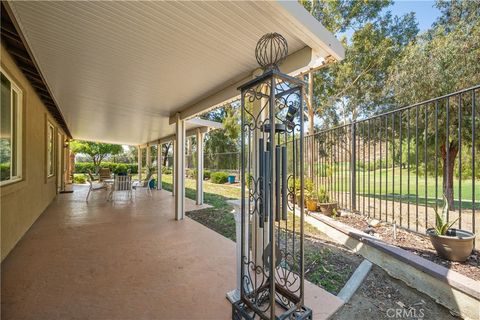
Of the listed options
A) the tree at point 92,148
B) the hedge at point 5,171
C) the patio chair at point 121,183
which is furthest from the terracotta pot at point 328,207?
the tree at point 92,148

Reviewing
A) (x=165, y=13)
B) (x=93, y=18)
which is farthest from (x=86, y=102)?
(x=165, y=13)

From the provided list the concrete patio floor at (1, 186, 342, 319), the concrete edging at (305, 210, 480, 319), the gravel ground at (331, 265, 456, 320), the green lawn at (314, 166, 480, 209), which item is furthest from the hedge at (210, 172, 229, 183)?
the gravel ground at (331, 265, 456, 320)

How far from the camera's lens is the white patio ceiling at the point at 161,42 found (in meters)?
1.78

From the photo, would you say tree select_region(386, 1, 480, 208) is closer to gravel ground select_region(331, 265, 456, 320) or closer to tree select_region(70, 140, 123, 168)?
gravel ground select_region(331, 265, 456, 320)

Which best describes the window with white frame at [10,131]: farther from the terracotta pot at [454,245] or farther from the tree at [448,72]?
the tree at [448,72]

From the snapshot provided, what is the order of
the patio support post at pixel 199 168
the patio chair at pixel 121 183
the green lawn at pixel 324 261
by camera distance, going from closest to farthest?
1. the green lawn at pixel 324 261
2. the patio support post at pixel 199 168
3. the patio chair at pixel 121 183

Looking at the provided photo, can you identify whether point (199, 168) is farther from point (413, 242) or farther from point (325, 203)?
point (413, 242)

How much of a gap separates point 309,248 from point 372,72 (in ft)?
31.0

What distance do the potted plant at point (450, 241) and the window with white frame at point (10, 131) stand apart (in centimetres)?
494

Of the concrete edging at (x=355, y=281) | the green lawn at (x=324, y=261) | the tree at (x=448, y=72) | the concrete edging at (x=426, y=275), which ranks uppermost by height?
the tree at (x=448, y=72)

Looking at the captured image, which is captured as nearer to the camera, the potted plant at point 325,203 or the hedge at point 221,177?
the potted plant at point 325,203

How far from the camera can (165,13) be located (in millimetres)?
1823

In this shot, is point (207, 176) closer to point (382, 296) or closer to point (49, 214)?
point (49, 214)

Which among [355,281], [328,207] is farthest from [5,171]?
[328,207]
